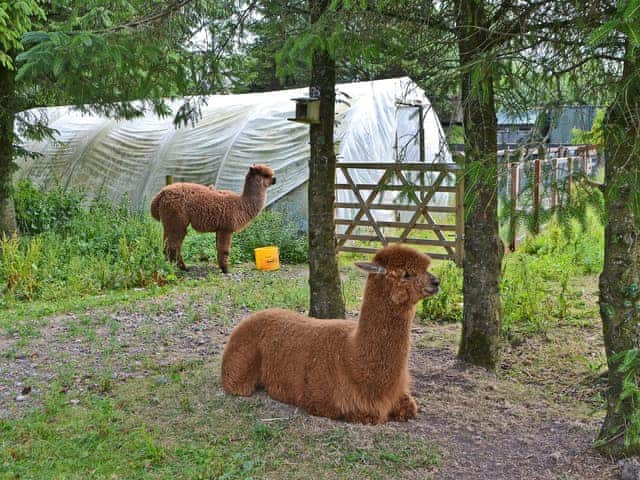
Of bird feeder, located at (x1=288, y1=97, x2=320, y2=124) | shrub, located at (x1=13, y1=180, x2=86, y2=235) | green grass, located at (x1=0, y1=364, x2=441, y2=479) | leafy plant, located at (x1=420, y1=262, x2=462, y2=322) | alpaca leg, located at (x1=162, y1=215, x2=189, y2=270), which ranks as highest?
bird feeder, located at (x1=288, y1=97, x2=320, y2=124)

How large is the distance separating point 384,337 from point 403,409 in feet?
1.87

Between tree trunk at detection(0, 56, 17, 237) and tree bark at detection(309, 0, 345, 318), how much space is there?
24.3 feet

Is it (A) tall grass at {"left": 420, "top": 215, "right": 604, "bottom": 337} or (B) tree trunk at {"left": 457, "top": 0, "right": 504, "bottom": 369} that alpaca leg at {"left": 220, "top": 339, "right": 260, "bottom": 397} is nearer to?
(B) tree trunk at {"left": 457, "top": 0, "right": 504, "bottom": 369}

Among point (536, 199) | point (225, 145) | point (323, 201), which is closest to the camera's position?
point (536, 199)

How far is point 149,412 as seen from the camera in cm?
498

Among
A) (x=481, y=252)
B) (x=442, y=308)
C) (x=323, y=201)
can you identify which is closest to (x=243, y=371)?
(x=323, y=201)

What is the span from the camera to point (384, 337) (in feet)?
14.5

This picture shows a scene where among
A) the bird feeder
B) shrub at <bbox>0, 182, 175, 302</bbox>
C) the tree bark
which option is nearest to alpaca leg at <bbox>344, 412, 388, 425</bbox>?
the tree bark

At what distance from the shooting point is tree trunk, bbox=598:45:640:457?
3.68 metres

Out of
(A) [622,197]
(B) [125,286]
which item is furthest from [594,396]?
(B) [125,286]

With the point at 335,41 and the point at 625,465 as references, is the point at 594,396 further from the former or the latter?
the point at 335,41

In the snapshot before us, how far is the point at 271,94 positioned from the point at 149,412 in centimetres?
1317

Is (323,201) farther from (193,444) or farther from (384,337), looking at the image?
(193,444)

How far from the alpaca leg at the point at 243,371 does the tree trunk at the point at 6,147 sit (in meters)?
8.13
